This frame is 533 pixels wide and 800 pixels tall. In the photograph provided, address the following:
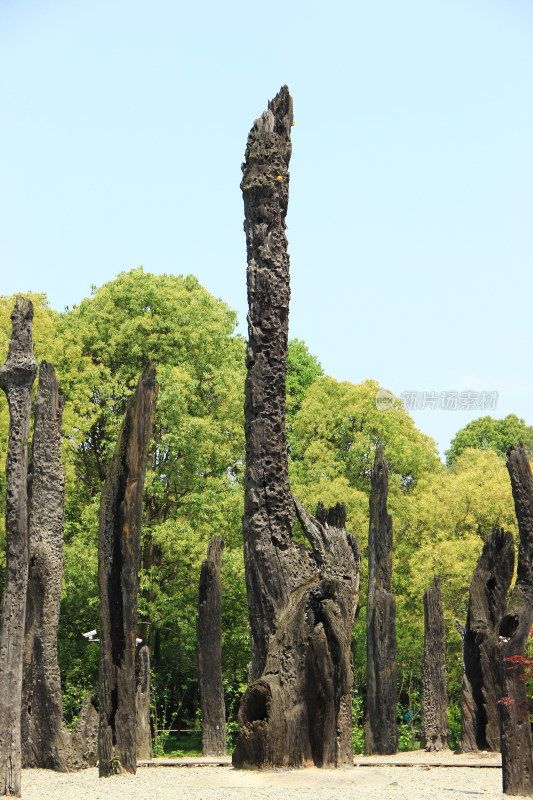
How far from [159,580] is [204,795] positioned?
1761 centimetres

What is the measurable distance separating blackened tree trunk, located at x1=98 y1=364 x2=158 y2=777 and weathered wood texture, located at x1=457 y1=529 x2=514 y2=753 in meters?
8.69

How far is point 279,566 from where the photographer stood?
11672mm

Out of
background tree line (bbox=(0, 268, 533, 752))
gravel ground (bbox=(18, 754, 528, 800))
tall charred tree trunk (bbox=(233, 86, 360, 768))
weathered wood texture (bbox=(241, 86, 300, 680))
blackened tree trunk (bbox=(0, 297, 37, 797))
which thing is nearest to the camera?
gravel ground (bbox=(18, 754, 528, 800))

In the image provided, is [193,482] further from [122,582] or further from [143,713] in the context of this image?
[122,582]

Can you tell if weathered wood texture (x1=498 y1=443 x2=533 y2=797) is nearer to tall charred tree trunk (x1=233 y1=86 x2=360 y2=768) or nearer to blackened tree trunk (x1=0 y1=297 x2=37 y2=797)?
tall charred tree trunk (x1=233 y1=86 x2=360 y2=768)

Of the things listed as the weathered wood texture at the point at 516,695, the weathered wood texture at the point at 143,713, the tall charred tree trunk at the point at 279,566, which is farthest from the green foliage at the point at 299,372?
the weathered wood texture at the point at 516,695

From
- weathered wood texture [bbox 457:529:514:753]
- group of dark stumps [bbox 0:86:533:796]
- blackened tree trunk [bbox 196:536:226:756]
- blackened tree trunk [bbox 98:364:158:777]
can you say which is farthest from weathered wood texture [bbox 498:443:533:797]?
blackened tree trunk [bbox 196:536:226:756]

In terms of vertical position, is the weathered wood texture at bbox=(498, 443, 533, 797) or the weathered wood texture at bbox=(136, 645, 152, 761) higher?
the weathered wood texture at bbox=(498, 443, 533, 797)

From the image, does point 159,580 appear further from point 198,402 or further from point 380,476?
point 380,476

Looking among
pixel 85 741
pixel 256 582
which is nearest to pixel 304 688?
pixel 256 582

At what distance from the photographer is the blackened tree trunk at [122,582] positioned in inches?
425

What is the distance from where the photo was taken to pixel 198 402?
90.8 feet

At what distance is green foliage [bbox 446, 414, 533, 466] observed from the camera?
47562 millimetres

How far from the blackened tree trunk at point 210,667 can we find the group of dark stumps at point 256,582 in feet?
9.18
